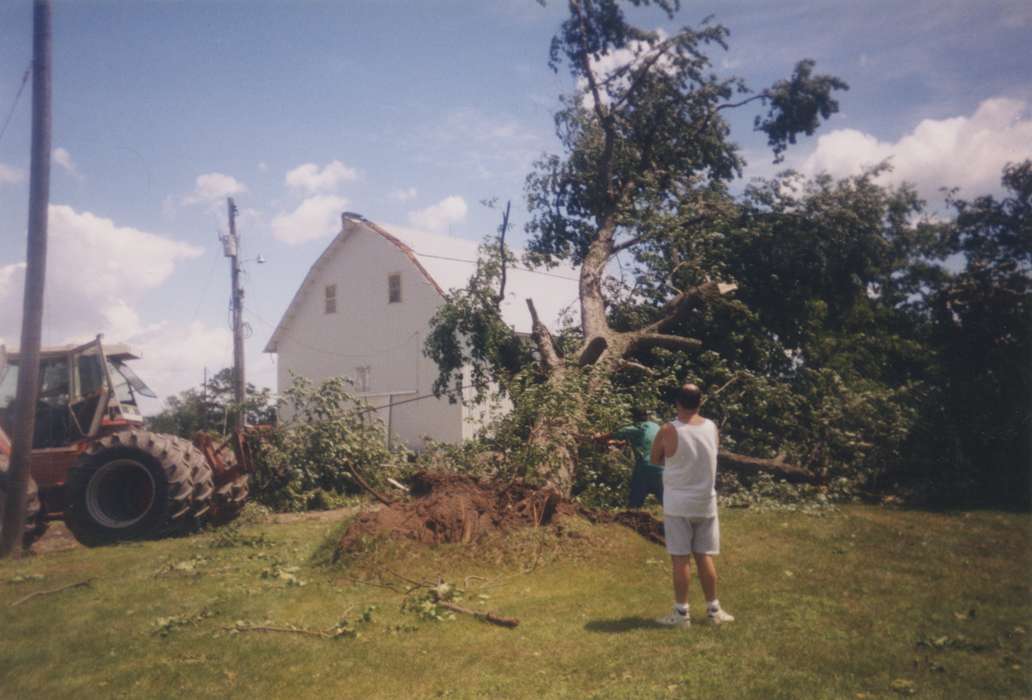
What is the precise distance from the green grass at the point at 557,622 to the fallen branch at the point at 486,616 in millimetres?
90

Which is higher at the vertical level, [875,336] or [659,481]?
[875,336]

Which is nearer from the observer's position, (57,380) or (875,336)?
(57,380)

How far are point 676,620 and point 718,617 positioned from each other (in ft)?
0.99

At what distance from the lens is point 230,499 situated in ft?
33.9

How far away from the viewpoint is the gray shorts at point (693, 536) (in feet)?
17.0

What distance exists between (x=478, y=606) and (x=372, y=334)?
18.1 m

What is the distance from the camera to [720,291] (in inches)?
520

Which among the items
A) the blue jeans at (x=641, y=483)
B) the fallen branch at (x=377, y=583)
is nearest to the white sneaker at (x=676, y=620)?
the fallen branch at (x=377, y=583)

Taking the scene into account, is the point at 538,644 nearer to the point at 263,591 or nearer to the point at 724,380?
the point at 263,591

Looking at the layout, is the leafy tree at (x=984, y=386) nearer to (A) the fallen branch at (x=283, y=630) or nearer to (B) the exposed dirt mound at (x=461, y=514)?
(B) the exposed dirt mound at (x=461, y=514)

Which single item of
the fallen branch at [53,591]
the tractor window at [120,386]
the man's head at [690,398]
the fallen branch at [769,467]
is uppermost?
the tractor window at [120,386]

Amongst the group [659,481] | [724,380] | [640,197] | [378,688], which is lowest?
[378,688]

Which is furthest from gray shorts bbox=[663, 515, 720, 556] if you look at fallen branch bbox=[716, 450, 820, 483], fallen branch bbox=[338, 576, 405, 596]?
fallen branch bbox=[716, 450, 820, 483]

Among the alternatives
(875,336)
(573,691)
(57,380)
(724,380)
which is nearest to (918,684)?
(573,691)
